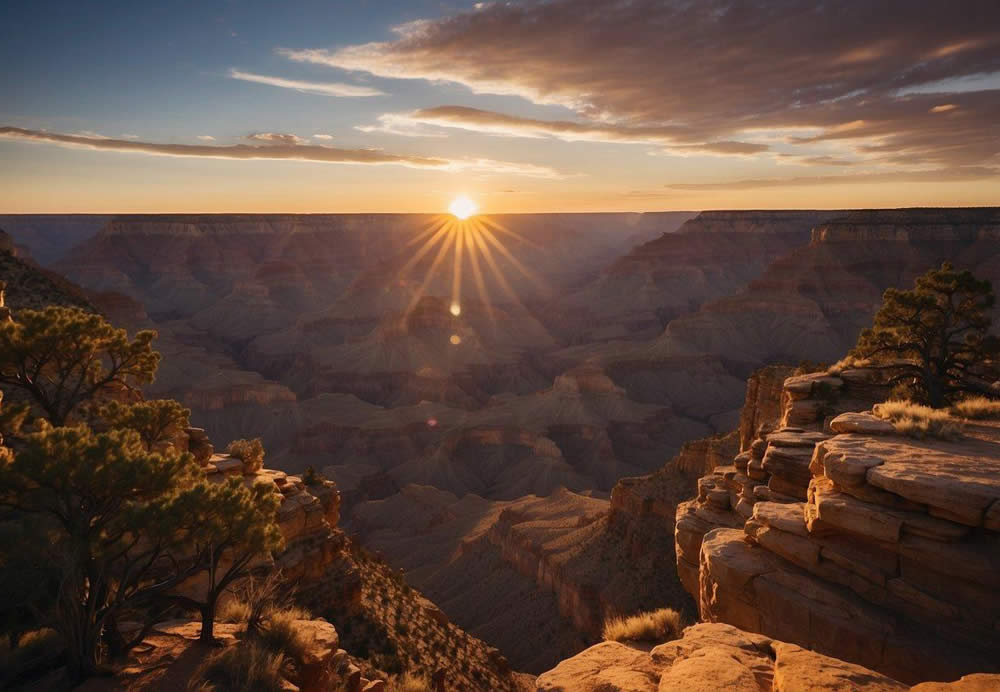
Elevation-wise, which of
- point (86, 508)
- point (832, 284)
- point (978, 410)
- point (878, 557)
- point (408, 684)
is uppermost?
point (832, 284)

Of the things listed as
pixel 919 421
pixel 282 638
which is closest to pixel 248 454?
pixel 282 638

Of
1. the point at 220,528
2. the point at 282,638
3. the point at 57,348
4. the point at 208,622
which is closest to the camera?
the point at 220,528

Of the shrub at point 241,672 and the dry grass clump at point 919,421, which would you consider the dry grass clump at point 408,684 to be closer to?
the shrub at point 241,672

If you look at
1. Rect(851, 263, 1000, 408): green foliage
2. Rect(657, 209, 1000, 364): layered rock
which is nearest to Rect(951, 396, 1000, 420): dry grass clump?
Rect(851, 263, 1000, 408): green foliage

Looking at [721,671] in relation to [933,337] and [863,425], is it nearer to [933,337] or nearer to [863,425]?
A: [863,425]

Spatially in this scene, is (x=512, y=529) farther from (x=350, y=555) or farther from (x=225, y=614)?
(x=225, y=614)

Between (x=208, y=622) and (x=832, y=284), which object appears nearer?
(x=208, y=622)

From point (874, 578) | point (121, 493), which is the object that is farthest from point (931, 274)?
point (121, 493)

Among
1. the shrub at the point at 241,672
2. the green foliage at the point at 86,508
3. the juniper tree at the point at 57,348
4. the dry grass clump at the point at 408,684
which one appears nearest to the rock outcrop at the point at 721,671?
the shrub at the point at 241,672
